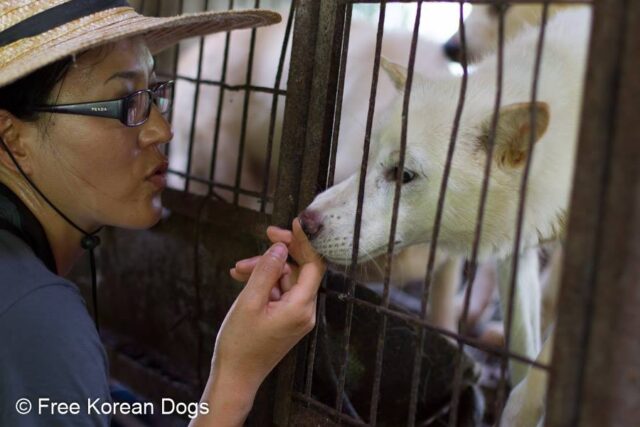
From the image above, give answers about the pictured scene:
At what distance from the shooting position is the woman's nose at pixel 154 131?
1.29 m

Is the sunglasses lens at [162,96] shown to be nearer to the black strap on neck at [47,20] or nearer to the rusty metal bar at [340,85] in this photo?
the black strap on neck at [47,20]

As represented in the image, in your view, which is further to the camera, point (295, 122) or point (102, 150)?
point (295, 122)

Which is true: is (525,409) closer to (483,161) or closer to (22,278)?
(483,161)

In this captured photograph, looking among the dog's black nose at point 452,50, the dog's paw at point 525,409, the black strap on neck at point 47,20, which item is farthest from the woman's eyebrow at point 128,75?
the dog's black nose at point 452,50

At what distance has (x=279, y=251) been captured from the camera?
3.88ft

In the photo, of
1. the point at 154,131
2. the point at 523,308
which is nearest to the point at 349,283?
the point at 154,131

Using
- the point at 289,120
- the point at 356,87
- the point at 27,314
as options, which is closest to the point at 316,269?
the point at 289,120

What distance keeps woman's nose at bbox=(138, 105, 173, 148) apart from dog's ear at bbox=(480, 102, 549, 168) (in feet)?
1.89

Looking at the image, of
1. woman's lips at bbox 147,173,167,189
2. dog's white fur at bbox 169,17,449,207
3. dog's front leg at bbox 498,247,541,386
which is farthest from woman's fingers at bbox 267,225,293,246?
dog's white fur at bbox 169,17,449,207

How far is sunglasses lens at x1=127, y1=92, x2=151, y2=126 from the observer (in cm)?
125

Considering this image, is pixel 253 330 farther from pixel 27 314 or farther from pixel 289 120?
pixel 289 120

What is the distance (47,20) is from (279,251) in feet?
1.67

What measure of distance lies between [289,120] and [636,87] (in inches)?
31.3

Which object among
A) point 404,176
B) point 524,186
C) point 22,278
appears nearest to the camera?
point 524,186
